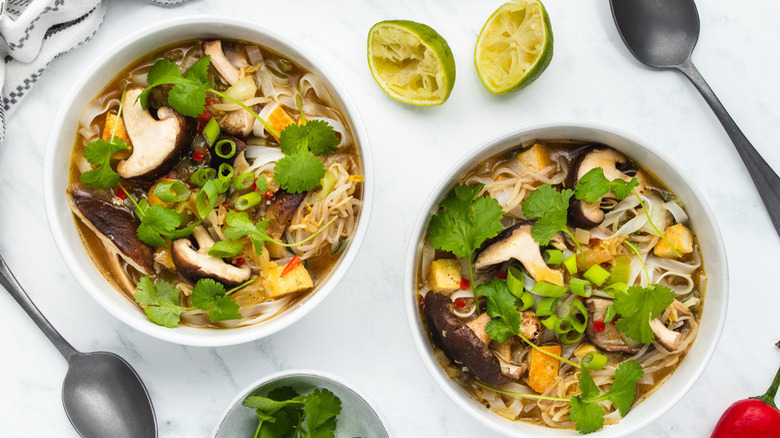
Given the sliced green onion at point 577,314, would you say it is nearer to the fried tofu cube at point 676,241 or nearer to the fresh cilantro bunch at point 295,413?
the fried tofu cube at point 676,241

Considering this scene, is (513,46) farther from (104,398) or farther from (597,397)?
(104,398)

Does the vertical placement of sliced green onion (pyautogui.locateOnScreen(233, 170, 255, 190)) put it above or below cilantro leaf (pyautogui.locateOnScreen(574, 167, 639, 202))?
above

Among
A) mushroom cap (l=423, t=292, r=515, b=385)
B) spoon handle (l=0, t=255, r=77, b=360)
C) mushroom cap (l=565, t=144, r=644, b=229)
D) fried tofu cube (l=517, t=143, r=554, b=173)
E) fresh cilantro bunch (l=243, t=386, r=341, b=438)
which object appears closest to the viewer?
mushroom cap (l=423, t=292, r=515, b=385)

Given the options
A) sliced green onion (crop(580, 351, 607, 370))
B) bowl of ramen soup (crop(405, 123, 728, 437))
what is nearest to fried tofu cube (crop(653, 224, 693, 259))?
bowl of ramen soup (crop(405, 123, 728, 437))

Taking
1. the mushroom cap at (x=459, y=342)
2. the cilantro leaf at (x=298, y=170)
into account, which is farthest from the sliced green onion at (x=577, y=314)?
the cilantro leaf at (x=298, y=170)

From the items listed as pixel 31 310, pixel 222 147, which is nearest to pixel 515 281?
pixel 222 147

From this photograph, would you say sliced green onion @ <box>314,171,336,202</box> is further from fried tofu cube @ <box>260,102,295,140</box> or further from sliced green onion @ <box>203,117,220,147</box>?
sliced green onion @ <box>203,117,220,147</box>
